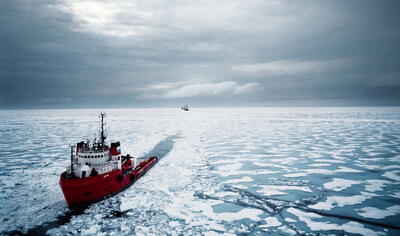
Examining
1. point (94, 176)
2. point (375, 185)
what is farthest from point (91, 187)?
point (375, 185)

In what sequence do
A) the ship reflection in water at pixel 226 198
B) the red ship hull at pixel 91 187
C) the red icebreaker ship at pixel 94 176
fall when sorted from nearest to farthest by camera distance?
the ship reflection in water at pixel 226 198
the red ship hull at pixel 91 187
the red icebreaker ship at pixel 94 176

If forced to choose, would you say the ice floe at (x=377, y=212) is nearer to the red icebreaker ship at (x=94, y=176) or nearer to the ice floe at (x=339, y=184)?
the ice floe at (x=339, y=184)

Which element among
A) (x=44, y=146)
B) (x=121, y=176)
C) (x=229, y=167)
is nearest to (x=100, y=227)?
(x=121, y=176)

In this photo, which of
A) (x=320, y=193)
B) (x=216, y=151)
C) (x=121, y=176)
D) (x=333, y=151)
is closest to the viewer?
(x=320, y=193)

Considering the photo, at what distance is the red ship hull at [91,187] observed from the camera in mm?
11998

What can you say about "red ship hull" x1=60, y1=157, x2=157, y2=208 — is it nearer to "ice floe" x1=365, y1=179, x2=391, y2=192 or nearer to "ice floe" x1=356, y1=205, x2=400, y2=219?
"ice floe" x1=356, y1=205, x2=400, y2=219

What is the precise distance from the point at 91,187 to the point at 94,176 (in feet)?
2.60

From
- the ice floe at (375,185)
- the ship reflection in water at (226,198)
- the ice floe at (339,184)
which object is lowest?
the ship reflection in water at (226,198)

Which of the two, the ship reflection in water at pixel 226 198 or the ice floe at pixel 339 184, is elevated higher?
the ice floe at pixel 339 184

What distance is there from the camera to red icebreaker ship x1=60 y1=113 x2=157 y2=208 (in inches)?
479

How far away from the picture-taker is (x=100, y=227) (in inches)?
405

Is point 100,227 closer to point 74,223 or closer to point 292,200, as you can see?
point 74,223

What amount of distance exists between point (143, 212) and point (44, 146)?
25496mm

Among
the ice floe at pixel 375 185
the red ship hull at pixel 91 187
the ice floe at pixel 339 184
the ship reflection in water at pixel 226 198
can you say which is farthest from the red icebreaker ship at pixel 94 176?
the ice floe at pixel 375 185
